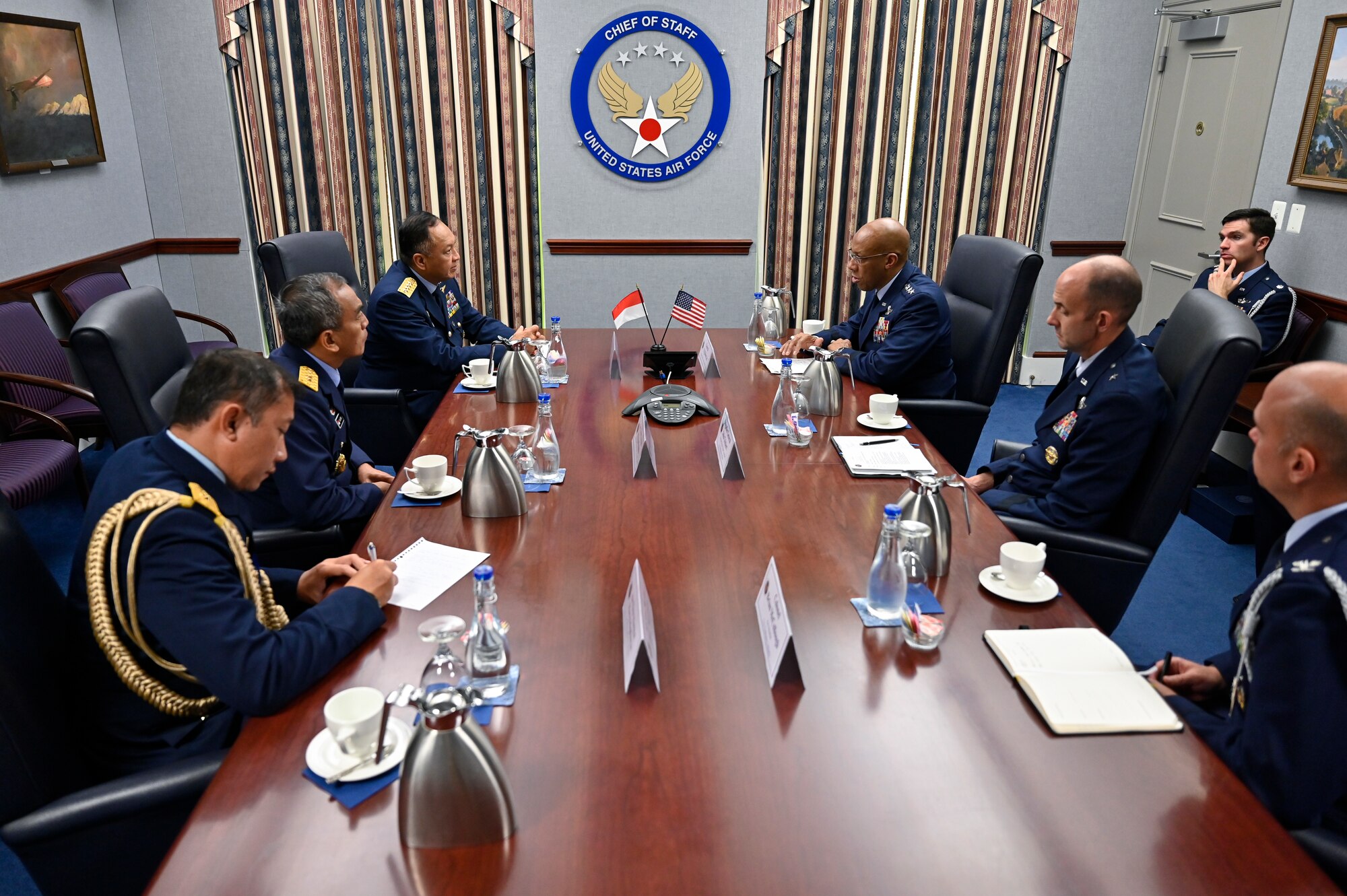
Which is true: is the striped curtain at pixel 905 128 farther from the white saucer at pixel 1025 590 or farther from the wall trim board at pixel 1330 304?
the white saucer at pixel 1025 590

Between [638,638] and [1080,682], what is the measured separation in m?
0.67

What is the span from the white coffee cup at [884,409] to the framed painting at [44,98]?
12.1 feet

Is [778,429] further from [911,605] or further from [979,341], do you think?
[979,341]

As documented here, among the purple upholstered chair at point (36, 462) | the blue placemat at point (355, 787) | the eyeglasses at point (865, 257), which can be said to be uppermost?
the eyeglasses at point (865, 257)

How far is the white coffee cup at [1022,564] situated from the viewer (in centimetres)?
161

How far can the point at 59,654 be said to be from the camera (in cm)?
139

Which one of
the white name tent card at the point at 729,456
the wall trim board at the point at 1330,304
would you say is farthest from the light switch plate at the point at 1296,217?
the white name tent card at the point at 729,456

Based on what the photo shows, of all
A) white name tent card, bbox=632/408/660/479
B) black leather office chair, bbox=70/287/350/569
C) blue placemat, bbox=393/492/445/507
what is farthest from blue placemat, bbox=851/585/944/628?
black leather office chair, bbox=70/287/350/569

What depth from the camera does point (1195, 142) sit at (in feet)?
15.4

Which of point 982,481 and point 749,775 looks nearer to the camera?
point 749,775

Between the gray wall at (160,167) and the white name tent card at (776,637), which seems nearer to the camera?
the white name tent card at (776,637)

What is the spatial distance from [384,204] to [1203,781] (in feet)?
15.9

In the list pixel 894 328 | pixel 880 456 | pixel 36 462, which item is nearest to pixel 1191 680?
pixel 880 456

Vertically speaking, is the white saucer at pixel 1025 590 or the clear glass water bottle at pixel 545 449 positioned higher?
the clear glass water bottle at pixel 545 449
